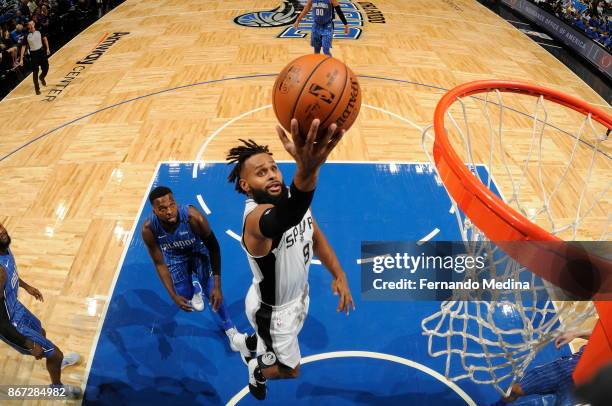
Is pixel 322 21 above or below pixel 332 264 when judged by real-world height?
above

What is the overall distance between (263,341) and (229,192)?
2.93 m

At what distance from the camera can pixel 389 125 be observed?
22.7 ft

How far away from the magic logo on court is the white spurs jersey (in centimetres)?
900

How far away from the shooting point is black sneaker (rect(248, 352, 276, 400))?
2.81 m

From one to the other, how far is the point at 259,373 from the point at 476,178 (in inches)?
79.9

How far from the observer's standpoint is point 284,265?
2.59m

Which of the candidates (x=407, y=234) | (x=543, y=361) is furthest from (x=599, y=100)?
(x=543, y=361)

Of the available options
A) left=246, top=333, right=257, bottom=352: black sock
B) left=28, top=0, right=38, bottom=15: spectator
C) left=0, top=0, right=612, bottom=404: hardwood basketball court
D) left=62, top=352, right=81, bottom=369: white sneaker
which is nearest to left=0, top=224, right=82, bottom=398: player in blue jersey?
left=62, top=352, right=81, bottom=369: white sneaker

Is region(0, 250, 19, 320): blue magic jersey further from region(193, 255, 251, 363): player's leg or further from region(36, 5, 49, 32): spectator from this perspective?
region(36, 5, 49, 32): spectator

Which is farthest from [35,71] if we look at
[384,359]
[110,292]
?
[384,359]

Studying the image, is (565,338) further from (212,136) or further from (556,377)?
(212,136)

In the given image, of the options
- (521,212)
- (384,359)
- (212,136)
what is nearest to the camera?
(384,359)

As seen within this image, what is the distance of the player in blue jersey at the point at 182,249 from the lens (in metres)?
3.12

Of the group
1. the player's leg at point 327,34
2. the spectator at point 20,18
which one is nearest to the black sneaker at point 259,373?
the player's leg at point 327,34
